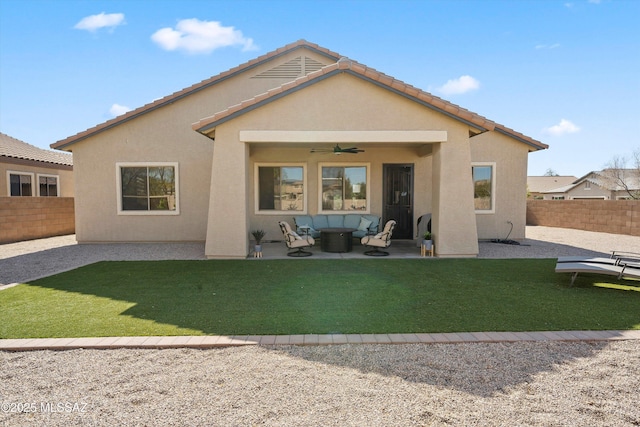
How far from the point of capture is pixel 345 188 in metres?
13.3

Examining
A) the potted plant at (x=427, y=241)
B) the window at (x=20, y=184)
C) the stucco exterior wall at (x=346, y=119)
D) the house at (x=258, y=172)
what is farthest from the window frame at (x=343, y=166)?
the window at (x=20, y=184)

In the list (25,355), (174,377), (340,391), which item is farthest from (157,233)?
(340,391)

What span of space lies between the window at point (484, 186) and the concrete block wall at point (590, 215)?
23.1ft

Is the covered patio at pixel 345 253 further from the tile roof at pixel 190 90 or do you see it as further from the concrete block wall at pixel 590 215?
the concrete block wall at pixel 590 215

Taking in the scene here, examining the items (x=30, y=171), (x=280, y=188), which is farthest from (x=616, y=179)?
(x=30, y=171)

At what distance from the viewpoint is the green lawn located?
4.54 metres

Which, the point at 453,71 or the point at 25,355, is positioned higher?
the point at 453,71

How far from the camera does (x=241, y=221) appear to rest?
9422mm

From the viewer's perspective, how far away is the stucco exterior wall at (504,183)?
13141 mm

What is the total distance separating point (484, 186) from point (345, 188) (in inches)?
213

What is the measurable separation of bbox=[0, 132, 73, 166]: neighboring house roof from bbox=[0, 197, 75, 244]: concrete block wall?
337cm

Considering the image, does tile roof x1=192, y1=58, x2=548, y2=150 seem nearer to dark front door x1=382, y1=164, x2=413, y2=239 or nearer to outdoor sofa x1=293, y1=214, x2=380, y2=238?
dark front door x1=382, y1=164, x2=413, y2=239

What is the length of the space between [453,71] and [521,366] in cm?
1390

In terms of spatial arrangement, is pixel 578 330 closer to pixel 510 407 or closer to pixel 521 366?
pixel 521 366
